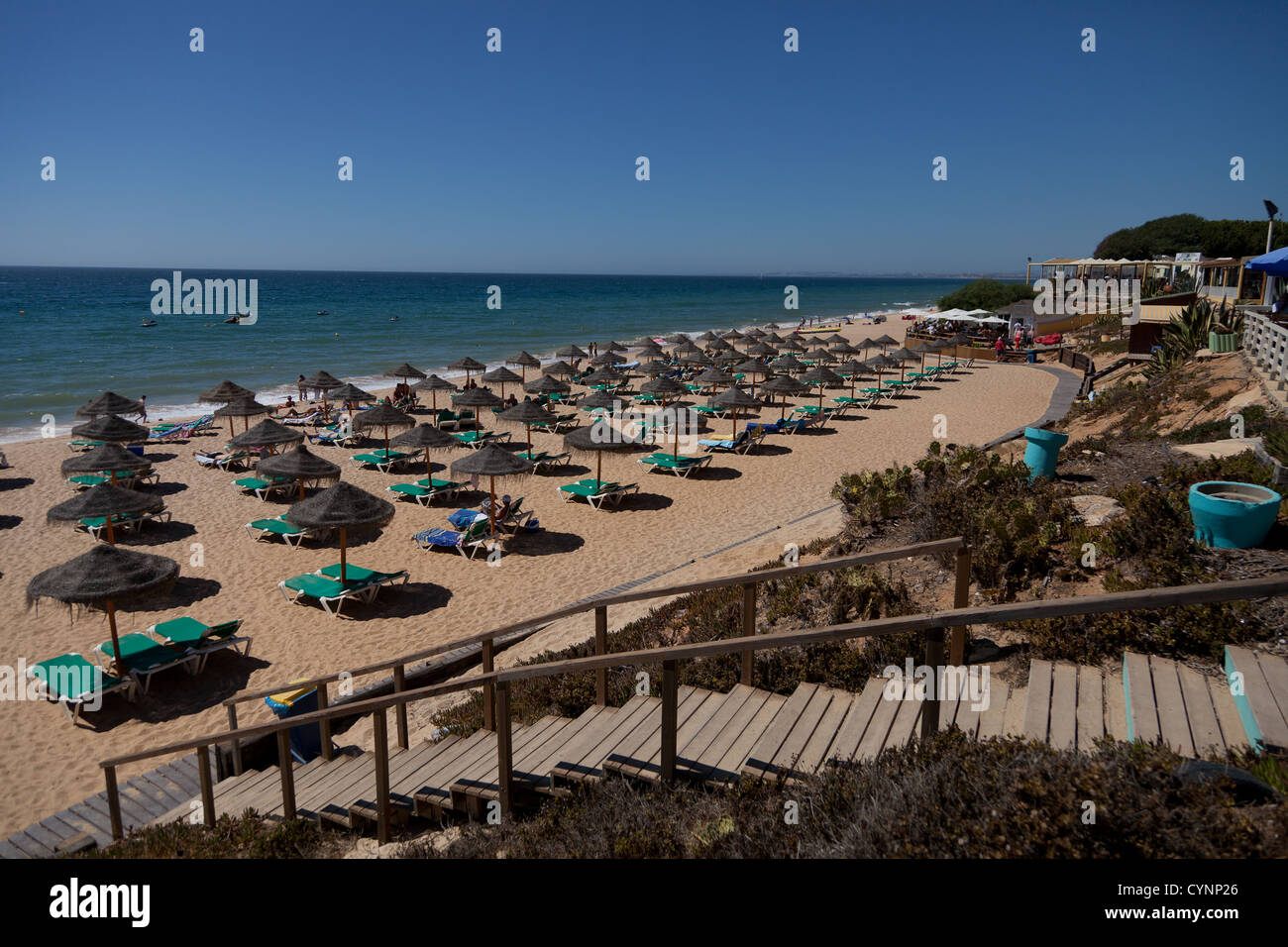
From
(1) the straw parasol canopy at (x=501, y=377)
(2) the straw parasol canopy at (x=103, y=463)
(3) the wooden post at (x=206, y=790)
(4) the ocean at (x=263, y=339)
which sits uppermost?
(4) the ocean at (x=263, y=339)

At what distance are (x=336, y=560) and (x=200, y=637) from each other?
3.60m

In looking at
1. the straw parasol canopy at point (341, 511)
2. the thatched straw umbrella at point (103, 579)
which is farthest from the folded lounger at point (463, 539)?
the thatched straw umbrella at point (103, 579)

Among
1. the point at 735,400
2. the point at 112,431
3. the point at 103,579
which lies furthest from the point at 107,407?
the point at 735,400

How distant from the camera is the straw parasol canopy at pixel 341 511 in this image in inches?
408

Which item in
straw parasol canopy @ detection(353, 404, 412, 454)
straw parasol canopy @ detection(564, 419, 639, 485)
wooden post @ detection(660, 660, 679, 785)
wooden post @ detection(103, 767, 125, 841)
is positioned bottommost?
wooden post @ detection(103, 767, 125, 841)

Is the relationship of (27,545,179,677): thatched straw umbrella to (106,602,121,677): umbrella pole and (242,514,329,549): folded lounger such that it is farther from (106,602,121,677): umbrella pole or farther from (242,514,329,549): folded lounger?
(242,514,329,549): folded lounger

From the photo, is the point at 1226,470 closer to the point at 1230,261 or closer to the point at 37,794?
A: the point at 37,794

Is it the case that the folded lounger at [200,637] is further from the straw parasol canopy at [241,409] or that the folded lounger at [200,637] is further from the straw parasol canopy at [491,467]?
the straw parasol canopy at [241,409]

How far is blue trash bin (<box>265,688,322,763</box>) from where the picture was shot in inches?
277

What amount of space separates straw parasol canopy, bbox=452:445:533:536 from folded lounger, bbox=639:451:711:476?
5160mm

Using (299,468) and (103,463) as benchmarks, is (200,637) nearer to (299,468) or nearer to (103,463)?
(299,468)

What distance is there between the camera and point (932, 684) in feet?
11.1

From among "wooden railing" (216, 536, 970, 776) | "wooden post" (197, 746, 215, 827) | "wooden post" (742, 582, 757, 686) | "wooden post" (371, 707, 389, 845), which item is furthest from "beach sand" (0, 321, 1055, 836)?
"wooden post" (742, 582, 757, 686)

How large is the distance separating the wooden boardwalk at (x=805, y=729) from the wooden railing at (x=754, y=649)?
269mm
